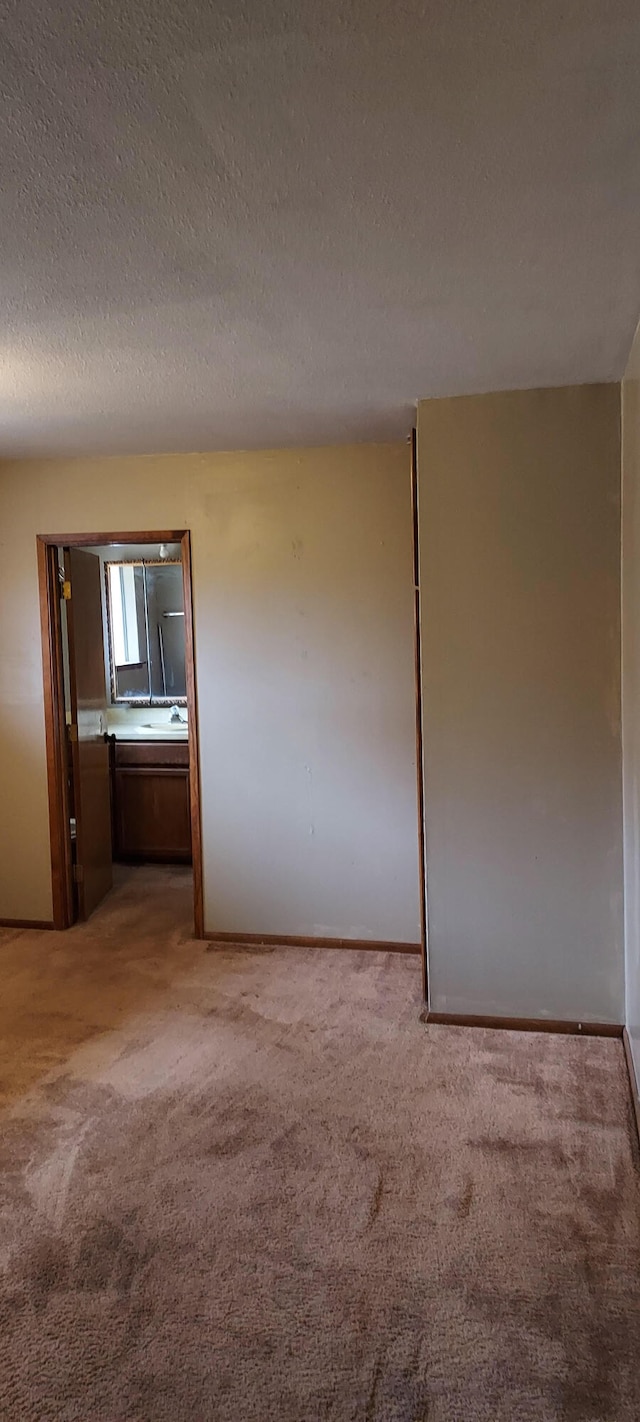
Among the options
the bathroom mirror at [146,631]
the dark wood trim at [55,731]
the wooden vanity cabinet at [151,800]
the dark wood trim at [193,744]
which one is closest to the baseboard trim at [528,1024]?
the dark wood trim at [193,744]

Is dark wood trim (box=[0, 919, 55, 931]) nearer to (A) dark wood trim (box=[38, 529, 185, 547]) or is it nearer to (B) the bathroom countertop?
(B) the bathroom countertop

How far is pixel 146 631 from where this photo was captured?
5590 millimetres

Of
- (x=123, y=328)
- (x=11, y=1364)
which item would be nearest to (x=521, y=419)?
(x=123, y=328)

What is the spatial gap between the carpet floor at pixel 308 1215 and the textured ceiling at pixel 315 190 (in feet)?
7.38

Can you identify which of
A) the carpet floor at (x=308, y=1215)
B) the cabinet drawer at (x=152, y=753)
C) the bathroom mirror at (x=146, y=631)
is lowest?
the carpet floor at (x=308, y=1215)

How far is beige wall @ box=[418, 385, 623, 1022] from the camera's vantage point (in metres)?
2.97

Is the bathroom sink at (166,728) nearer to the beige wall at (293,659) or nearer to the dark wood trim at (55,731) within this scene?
the dark wood trim at (55,731)

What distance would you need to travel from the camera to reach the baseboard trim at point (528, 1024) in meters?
3.07

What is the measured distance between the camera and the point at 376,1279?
193cm

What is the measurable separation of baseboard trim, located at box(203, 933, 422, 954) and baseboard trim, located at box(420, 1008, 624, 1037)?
64 centimetres

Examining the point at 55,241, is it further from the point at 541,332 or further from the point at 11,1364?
the point at 11,1364

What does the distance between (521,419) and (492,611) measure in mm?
666

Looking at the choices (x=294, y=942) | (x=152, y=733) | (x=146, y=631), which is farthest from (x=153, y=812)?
(x=294, y=942)

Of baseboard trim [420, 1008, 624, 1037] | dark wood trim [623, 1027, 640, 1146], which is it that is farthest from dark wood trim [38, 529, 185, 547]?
dark wood trim [623, 1027, 640, 1146]
